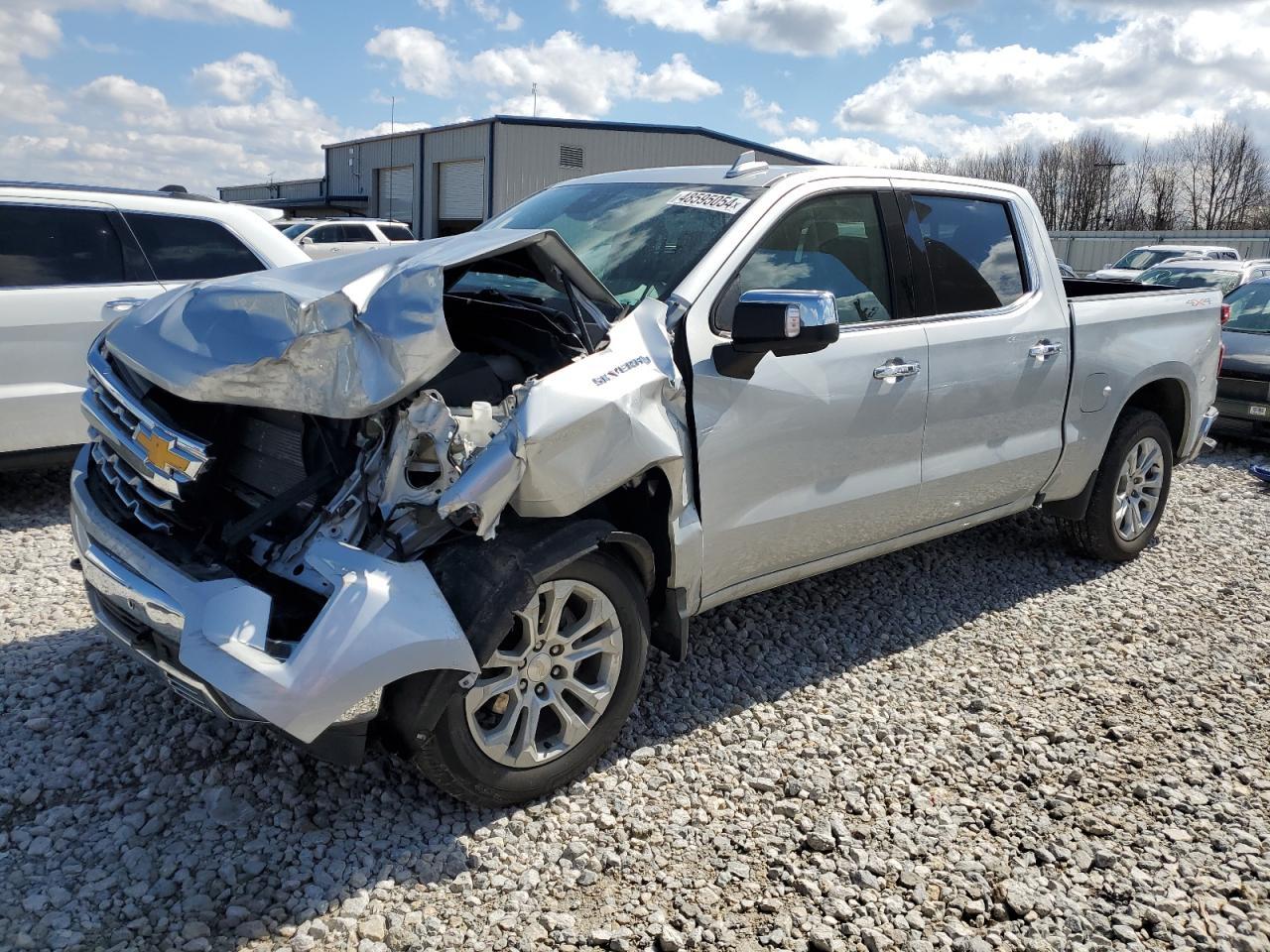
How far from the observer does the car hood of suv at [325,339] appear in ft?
8.74

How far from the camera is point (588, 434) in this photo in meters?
2.86

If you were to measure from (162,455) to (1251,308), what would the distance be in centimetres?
1087

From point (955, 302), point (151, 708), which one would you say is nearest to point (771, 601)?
point (955, 302)

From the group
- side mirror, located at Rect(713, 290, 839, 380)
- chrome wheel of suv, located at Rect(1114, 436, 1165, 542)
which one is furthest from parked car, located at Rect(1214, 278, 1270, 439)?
side mirror, located at Rect(713, 290, 839, 380)

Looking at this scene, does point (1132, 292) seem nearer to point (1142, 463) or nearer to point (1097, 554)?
point (1142, 463)

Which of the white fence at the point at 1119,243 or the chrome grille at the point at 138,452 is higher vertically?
the white fence at the point at 1119,243

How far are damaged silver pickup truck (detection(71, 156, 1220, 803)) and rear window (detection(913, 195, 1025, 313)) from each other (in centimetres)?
2

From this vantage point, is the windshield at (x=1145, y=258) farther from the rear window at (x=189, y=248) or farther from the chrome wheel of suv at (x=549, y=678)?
the chrome wheel of suv at (x=549, y=678)

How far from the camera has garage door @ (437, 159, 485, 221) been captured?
33094 millimetres

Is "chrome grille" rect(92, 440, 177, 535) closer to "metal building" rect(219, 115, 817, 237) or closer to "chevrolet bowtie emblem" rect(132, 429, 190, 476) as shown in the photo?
"chevrolet bowtie emblem" rect(132, 429, 190, 476)

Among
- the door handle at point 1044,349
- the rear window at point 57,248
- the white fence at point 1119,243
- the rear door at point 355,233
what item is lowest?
the door handle at point 1044,349

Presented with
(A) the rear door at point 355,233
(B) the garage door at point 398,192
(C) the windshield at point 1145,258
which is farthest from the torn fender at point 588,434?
(B) the garage door at point 398,192

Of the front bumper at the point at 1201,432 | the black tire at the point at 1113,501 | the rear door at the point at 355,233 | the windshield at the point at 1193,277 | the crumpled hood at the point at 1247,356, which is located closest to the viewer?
the black tire at the point at 1113,501

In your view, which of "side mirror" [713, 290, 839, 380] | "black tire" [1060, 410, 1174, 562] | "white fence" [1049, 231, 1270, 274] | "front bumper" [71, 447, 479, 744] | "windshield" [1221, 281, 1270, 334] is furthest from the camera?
"white fence" [1049, 231, 1270, 274]
